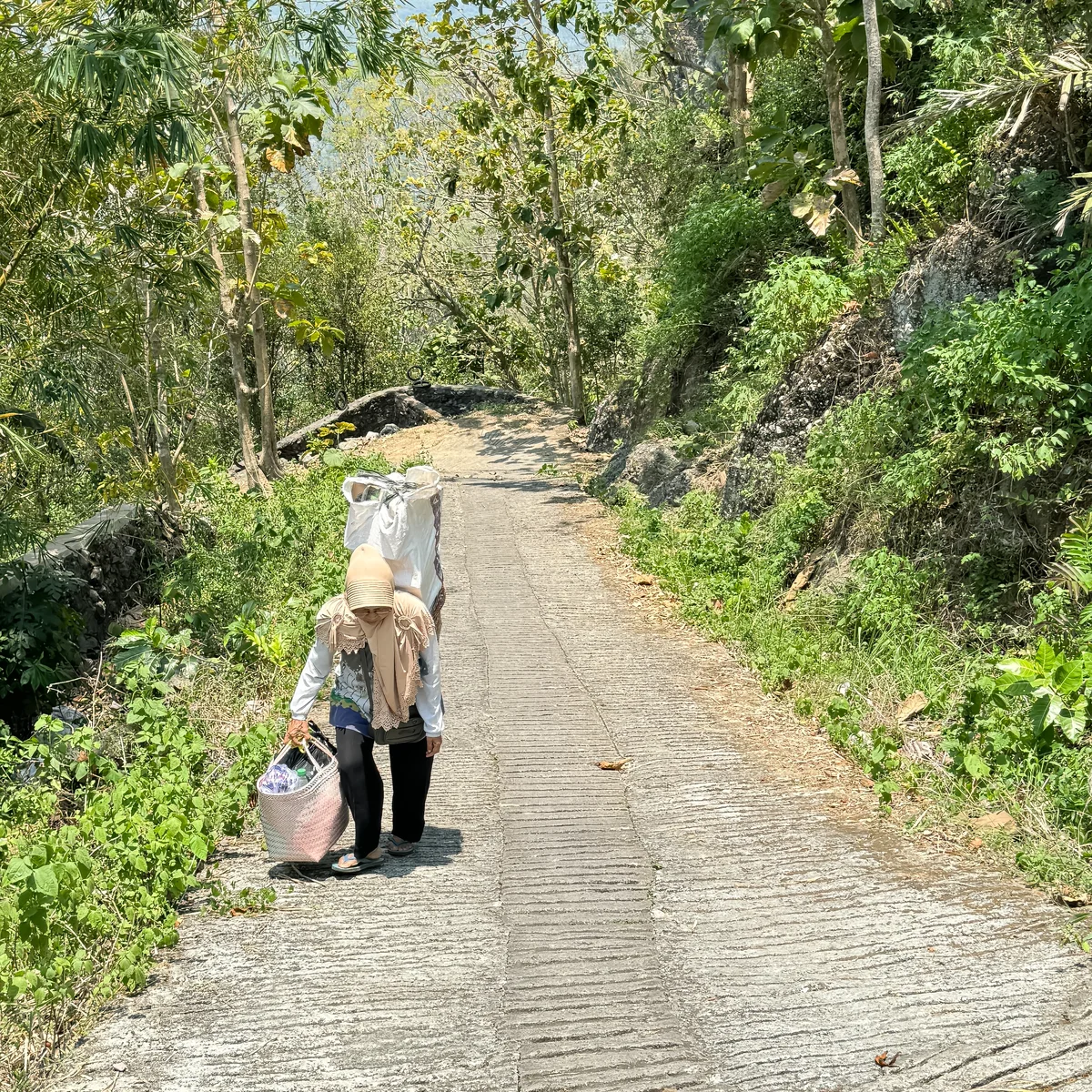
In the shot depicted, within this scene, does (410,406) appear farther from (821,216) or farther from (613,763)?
(613,763)

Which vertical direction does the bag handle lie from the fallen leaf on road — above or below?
above

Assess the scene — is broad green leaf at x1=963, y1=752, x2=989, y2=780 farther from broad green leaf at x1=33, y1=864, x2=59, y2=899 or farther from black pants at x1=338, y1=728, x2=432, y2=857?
broad green leaf at x1=33, y1=864, x2=59, y2=899

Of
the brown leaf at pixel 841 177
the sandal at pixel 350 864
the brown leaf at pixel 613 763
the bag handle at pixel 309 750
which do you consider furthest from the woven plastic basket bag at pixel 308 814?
the brown leaf at pixel 841 177

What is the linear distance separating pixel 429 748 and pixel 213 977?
1.39 m

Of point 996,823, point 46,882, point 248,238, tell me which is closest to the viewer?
point 46,882

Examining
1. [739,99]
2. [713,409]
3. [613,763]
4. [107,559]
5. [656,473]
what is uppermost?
[739,99]

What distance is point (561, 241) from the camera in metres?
20.3

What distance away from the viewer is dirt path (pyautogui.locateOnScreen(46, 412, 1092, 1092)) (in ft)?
12.2

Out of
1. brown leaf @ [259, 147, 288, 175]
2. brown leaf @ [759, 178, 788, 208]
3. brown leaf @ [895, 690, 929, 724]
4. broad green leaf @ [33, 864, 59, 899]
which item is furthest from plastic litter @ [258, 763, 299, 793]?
brown leaf @ [259, 147, 288, 175]

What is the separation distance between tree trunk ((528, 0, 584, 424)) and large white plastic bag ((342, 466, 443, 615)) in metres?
15.1

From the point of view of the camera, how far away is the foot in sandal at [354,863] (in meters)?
5.32

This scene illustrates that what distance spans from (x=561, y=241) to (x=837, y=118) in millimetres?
8958

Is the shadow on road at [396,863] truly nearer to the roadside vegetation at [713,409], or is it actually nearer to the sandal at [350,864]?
the sandal at [350,864]

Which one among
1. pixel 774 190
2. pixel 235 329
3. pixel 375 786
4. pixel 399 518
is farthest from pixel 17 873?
pixel 235 329
